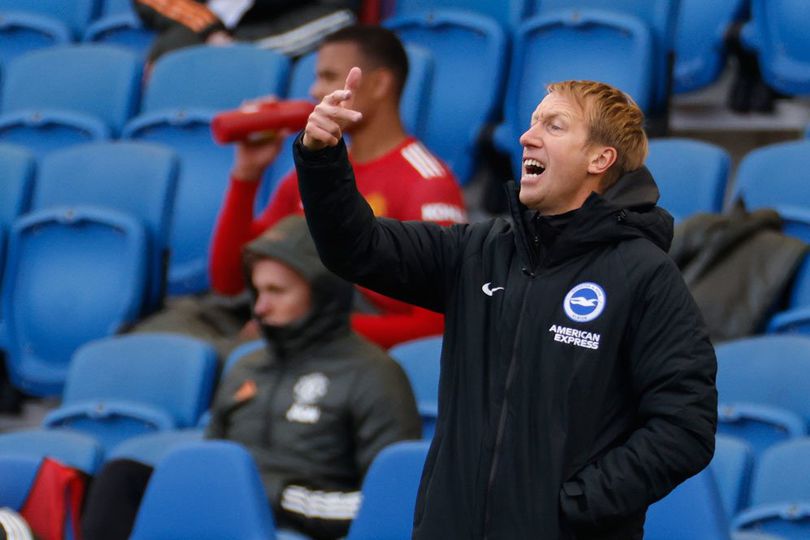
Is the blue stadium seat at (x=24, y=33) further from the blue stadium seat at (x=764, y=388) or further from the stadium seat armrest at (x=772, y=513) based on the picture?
the stadium seat armrest at (x=772, y=513)

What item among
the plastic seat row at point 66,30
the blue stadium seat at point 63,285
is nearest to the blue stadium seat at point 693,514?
the blue stadium seat at point 63,285

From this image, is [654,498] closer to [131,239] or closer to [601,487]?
[601,487]

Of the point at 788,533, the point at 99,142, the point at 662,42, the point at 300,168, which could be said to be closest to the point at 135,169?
the point at 99,142

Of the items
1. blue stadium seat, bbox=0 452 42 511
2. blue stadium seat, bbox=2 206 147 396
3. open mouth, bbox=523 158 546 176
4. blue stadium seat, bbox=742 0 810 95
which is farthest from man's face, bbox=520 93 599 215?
blue stadium seat, bbox=742 0 810 95

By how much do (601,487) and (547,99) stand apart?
61 cm

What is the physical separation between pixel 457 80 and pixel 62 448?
2.37 metres

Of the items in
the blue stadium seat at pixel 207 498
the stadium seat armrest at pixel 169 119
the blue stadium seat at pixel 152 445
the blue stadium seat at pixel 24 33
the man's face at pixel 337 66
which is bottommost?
the blue stadium seat at pixel 152 445

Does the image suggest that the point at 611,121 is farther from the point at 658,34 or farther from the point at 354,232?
the point at 658,34

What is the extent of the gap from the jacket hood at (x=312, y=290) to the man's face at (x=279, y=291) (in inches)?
0.8

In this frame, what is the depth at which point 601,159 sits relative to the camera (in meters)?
2.49

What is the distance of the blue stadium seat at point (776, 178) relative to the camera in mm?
4789

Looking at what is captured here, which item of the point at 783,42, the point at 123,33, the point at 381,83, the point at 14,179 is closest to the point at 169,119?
the point at 14,179

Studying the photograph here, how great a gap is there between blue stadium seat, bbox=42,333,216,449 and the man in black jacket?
6.56 ft

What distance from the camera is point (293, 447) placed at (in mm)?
3691
